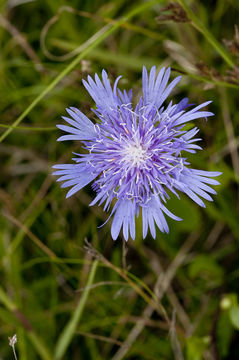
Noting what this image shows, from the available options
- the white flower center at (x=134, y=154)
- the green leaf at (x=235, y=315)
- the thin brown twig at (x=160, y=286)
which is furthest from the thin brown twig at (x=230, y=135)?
the white flower center at (x=134, y=154)

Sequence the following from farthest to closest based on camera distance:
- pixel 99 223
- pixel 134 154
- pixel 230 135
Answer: pixel 99 223, pixel 230 135, pixel 134 154

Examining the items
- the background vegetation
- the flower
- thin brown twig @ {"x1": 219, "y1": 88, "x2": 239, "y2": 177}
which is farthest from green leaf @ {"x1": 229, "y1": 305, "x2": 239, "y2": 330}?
thin brown twig @ {"x1": 219, "y1": 88, "x2": 239, "y2": 177}

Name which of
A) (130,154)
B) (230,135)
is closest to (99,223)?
(230,135)

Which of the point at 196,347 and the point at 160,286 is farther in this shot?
the point at 160,286

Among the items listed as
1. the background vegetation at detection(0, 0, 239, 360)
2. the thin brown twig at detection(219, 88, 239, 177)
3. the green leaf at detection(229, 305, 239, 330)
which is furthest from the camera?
the thin brown twig at detection(219, 88, 239, 177)

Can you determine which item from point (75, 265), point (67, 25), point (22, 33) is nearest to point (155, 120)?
point (75, 265)

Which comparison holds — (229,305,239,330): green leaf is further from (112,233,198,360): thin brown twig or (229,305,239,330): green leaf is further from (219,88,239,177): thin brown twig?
(219,88,239,177): thin brown twig

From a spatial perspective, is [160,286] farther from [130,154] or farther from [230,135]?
[130,154]
